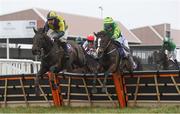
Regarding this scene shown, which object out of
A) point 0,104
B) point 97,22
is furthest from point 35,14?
point 0,104

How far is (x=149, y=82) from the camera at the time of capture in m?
14.4

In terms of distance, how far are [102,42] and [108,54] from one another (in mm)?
448

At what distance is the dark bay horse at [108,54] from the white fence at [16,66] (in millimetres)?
5005

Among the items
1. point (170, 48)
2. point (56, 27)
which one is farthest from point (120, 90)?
point (170, 48)

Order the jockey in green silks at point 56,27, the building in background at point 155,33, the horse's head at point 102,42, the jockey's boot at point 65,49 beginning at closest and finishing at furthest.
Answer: the horse's head at point 102,42
the jockey in green silks at point 56,27
the jockey's boot at point 65,49
the building in background at point 155,33

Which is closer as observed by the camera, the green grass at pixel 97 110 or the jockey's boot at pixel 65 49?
the green grass at pixel 97 110

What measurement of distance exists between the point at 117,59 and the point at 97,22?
39.5 metres

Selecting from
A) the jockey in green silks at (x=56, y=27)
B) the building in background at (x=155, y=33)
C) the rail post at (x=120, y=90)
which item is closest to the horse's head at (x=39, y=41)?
the jockey in green silks at (x=56, y=27)

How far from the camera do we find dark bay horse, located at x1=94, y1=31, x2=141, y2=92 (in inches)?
584

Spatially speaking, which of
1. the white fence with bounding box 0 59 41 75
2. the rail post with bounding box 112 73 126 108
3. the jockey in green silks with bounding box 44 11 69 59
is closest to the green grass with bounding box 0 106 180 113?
the rail post with bounding box 112 73 126 108

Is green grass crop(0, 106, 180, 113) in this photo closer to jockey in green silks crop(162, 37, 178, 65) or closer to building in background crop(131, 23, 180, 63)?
jockey in green silks crop(162, 37, 178, 65)

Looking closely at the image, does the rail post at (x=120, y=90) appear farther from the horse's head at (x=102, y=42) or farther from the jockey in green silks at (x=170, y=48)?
the jockey in green silks at (x=170, y=48)

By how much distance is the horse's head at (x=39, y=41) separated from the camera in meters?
14.5

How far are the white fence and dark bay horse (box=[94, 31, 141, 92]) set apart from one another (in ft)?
16.4
